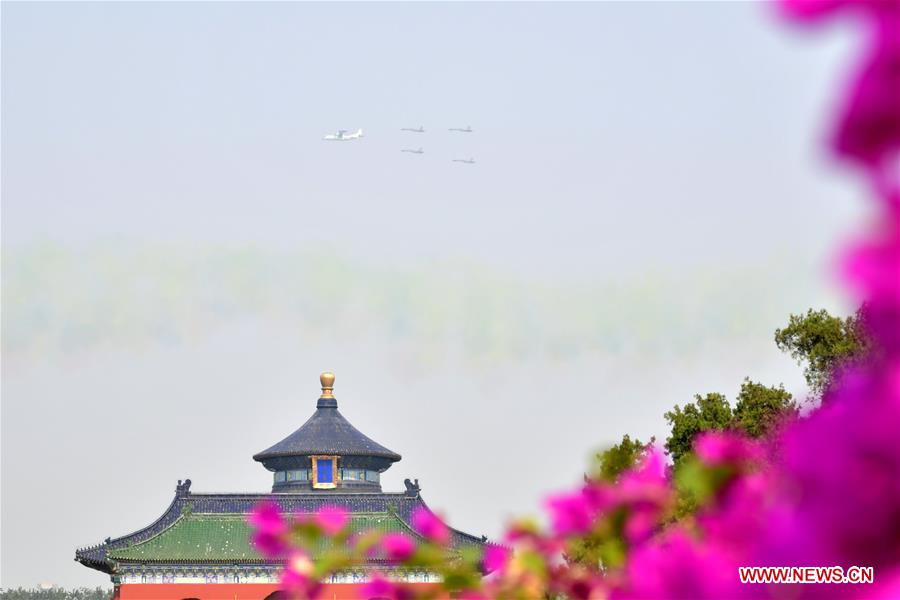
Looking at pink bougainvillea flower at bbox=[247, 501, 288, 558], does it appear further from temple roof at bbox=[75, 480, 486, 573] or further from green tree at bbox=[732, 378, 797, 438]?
temple roof at bbox=[75, 480, 486, 573]

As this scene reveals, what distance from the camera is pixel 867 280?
1.95 metres

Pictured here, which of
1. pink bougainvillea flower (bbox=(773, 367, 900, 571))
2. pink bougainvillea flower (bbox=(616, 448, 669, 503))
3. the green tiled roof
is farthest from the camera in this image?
the green tiled roof

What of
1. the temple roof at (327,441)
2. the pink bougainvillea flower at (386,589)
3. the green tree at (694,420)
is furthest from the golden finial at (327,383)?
the pink bougainvillea flower at (386,589)

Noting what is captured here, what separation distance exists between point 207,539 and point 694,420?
18693 millimetres

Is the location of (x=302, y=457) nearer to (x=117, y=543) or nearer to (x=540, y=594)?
(x=117, y=543)

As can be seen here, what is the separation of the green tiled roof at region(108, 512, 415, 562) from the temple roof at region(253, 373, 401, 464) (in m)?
5.37

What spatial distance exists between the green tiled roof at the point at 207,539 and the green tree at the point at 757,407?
50.7 ft

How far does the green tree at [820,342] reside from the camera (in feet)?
114

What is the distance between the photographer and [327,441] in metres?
55.7

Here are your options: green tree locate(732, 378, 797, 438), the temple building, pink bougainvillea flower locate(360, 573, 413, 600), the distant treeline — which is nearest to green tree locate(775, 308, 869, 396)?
green tree locate(732, 378, 797, 438)

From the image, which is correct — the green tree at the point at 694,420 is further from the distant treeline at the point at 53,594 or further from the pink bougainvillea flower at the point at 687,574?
the distant treeline at the point at 53,594

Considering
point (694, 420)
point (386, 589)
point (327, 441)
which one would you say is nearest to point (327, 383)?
point (327, 441)

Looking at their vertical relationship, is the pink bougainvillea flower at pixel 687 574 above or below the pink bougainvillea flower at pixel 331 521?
below

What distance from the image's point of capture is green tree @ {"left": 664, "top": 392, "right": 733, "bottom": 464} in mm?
36375
